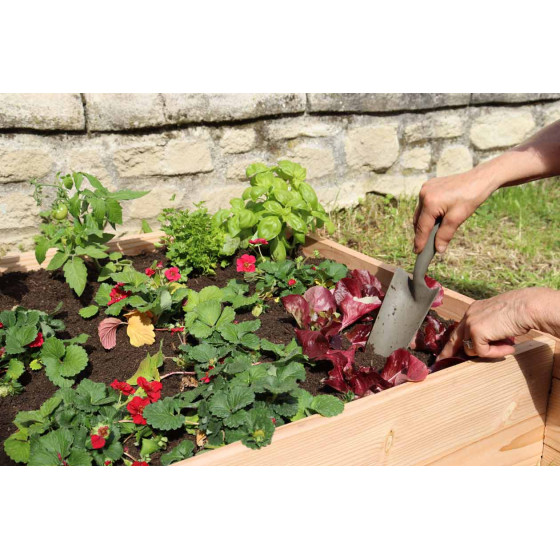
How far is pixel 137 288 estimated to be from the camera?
2211 mm

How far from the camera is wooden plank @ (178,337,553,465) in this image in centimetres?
154

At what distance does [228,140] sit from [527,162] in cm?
176

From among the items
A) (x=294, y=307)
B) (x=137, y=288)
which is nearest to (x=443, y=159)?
(x=294, y=307)

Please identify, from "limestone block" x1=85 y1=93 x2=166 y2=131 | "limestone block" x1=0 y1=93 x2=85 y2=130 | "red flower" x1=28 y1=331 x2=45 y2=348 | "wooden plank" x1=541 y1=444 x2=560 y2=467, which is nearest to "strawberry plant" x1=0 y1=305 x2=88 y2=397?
"red flower" x1=28 y1=331 x2=45 y2=348

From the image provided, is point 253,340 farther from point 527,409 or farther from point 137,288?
point 527,409

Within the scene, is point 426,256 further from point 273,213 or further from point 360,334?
point 273,213

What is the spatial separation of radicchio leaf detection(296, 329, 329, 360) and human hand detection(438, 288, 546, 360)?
0.47 metres

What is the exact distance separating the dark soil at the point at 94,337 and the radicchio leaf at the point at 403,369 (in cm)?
15

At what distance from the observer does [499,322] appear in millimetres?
1729

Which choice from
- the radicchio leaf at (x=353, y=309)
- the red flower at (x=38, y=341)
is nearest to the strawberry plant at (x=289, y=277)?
the radicchio leaf at (x=353, y=309)

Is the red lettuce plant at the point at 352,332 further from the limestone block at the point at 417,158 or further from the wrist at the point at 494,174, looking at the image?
the limestone block at the point at 417,158

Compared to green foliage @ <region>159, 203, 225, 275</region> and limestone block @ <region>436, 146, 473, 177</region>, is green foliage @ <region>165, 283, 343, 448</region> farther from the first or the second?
limestone block @ <region>436, 146, 473, 177</region>

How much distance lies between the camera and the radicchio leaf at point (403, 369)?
1726 mm
